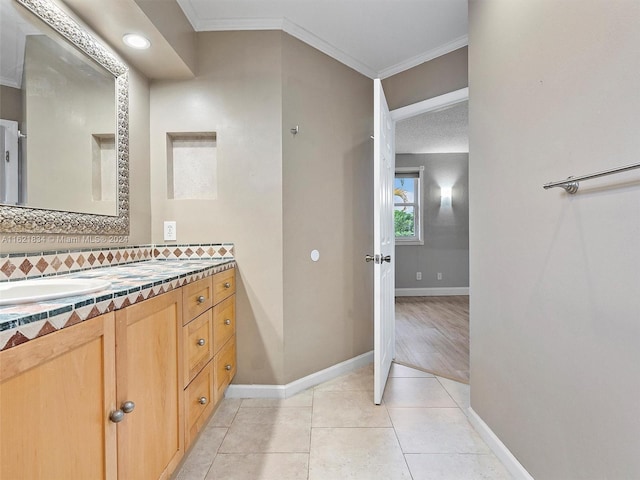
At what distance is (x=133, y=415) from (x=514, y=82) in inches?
76.6

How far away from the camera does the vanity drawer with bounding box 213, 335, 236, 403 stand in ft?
5.68

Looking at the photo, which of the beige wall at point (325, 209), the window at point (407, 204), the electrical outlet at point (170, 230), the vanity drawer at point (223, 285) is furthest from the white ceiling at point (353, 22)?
the window at point (407, 204)

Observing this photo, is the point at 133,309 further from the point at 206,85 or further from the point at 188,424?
the point at 206,85

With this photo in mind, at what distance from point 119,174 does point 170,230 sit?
47cm

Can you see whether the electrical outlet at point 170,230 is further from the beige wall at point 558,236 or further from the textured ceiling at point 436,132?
the textured ceiling at point 436,132

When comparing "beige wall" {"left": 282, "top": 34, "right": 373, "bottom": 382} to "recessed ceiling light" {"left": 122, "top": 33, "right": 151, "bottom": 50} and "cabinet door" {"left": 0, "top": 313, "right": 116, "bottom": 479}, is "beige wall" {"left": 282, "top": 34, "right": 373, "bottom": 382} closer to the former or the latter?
"recessed ceiling light" {"left": 122, "top": 33, "right": 151, "bottom": 50}

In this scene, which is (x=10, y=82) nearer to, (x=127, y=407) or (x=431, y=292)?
(x=127, y=407)

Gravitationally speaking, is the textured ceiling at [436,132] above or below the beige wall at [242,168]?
above

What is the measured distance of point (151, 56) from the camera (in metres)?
1.83

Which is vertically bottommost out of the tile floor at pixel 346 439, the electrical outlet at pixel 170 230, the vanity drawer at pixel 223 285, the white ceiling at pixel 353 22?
the tile floor at pixel 346 439

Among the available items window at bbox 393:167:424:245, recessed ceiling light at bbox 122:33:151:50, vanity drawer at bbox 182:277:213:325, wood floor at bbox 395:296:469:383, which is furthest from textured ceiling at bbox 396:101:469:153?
vanity drawer at bbox 182:277:213:325

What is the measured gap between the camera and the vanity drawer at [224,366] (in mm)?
1731

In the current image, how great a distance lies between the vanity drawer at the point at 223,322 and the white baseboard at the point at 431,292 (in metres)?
4.13

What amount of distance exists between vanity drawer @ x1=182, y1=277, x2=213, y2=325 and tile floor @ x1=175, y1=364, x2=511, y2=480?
0.72 metres
